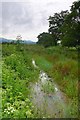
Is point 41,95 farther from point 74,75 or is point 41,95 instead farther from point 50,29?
point 50,29

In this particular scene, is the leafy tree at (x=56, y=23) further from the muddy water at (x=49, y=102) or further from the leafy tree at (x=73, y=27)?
the muddy water at (x=49, y=102)

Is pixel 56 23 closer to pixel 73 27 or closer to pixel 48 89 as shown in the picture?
pixel 73 27

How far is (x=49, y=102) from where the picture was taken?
34.3ft

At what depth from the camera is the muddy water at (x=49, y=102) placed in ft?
29.1

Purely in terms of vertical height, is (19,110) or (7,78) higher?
(7,78)

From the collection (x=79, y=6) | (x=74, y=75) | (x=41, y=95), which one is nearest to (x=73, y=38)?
(x=79, y=6)

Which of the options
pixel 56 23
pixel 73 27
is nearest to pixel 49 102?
pixel 73 27

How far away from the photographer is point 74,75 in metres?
15.6

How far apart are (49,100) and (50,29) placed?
5299 cm

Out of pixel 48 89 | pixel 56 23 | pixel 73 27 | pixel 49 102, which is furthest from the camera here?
pixel 56 23

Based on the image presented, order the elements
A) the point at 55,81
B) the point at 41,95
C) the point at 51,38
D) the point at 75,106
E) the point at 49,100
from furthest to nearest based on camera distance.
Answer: the point at 51,38 < the point at 55,81 < the point at 41,95 < the point at 49,100 < the point at 75,106

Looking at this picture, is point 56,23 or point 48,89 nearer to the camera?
point 48,89

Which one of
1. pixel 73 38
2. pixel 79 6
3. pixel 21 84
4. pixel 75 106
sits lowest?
pixel 75 106

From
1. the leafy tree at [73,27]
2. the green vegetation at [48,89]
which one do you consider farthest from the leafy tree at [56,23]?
the green vegetation at [48,89]
